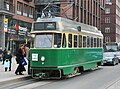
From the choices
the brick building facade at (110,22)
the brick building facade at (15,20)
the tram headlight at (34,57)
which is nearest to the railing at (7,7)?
the brick building facade at (15,20)

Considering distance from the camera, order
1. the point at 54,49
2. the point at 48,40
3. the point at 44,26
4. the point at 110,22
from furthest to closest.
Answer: the point at 110,22 < the point at 44,26 < the point at 48,40 < the point at 54,49

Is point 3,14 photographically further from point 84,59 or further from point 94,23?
point 94,23

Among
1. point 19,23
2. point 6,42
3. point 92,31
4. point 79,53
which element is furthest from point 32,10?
point 79,53

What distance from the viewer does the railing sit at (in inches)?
1753

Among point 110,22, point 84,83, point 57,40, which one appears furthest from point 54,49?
point 110,22

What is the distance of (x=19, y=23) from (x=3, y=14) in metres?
6.45

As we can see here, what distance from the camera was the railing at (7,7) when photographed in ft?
146

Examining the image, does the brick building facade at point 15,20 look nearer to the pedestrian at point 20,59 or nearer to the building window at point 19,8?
the building window at point 19,8

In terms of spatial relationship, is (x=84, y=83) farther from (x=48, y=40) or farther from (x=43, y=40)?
(x=43, y=40)

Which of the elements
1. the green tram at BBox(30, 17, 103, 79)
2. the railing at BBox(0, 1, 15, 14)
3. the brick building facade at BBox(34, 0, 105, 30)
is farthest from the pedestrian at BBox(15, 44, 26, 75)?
the brick building facade at BBox(34, 0, 105, 30)

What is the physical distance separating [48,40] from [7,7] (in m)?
30.5

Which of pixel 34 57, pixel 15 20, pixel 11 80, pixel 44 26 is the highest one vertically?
pixel 15 20

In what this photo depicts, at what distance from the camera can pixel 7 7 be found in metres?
46.2

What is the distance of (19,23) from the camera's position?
51.3m
